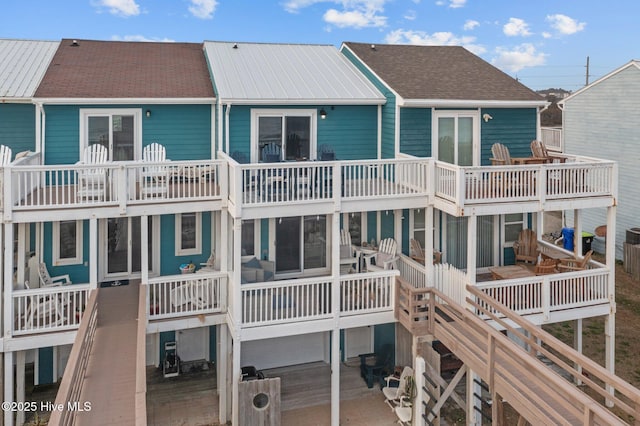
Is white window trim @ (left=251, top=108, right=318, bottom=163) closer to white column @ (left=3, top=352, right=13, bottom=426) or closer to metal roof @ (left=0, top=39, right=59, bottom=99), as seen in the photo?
metal roof @ (left=0, top=39, right=59, bottom=99)

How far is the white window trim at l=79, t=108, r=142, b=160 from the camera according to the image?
12398 millimetres

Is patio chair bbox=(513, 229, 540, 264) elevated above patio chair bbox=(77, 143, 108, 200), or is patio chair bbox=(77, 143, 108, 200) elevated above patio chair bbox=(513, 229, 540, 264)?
patio chair bbox=(77, 143, 108, 200)

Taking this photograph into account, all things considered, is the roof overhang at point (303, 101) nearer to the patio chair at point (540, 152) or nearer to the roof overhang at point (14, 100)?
the patio chair at point (540, 152)

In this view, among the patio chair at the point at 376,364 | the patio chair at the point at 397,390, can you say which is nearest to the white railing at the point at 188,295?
the patio chair at the point at 376,364

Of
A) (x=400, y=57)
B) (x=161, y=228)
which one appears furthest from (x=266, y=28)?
(x=161, y=228)

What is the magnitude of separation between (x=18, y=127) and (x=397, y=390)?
11.1m

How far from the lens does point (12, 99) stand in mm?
11891

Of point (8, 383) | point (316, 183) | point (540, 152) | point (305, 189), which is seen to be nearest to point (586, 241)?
point (540, 152)

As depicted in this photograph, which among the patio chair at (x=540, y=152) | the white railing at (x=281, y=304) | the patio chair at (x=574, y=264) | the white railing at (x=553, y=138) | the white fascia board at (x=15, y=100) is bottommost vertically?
the white railing at (x=281, y=304)

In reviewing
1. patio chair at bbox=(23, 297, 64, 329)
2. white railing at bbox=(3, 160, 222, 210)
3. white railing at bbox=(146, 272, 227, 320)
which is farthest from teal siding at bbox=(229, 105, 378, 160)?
patio chair at bbox=(23, 297, 64, 329)

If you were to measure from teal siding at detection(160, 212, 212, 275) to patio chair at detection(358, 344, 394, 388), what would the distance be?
16.9 feet

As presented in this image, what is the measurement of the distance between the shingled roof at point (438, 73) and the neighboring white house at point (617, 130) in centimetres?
992

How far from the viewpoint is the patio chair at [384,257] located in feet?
42.6

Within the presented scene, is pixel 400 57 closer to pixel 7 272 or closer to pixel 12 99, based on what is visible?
pixel 12 99
